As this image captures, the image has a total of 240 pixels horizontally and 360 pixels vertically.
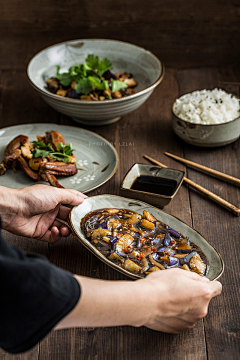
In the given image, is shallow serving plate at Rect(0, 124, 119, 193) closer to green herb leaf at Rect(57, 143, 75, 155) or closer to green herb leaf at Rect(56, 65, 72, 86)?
green herb leaf at Rect(57, 143, 75, 155)

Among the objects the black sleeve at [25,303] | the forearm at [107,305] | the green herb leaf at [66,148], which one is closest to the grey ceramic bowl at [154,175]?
the green herb leaf at [66,148]

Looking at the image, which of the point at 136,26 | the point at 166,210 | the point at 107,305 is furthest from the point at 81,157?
the point at 136,26

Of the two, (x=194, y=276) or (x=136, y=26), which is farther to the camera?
(x=136, y=26)

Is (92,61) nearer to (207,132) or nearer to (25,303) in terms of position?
(207,132)

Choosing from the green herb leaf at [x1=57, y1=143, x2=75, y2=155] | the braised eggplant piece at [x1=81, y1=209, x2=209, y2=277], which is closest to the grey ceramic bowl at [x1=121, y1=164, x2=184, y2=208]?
the braised eggplant piece at [x1=81, y1=209, x2=209, y2=277]

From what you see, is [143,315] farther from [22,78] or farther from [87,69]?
[22,78]

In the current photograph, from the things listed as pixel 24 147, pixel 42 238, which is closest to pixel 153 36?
pixel 24 147
